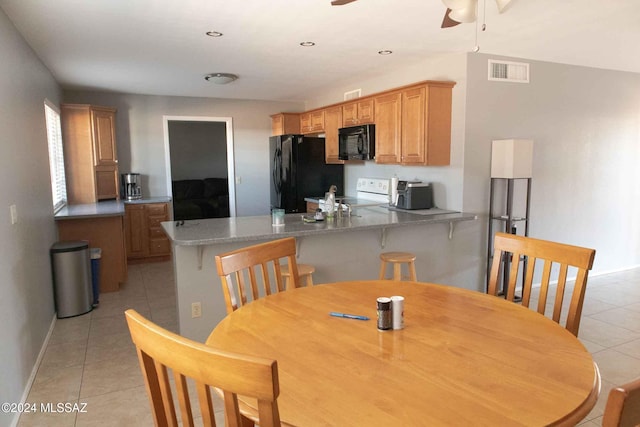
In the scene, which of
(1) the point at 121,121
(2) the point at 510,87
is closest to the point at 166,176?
(1) the point at 121,121

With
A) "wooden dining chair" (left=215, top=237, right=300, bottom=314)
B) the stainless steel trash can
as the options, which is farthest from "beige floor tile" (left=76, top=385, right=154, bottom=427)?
the stainless steel trash can

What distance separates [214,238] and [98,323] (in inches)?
66.5

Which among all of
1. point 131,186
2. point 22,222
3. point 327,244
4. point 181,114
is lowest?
point 327,244

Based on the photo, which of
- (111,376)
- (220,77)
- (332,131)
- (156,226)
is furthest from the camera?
(156,226)

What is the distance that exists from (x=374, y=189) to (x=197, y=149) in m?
3.06

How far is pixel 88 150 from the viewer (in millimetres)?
5578

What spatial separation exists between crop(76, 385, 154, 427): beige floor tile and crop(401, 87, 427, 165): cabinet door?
2991 mm

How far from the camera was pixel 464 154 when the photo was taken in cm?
405

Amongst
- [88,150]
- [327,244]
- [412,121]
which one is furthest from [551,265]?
[88,150]

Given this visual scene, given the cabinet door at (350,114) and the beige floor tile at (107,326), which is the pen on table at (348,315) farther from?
the cabinet door at (350,114)

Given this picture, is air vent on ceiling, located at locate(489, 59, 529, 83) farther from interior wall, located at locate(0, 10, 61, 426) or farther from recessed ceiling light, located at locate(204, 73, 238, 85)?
interior wall, located at locate(0, 10, 61, 426)

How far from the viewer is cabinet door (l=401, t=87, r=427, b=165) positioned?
4027 mm

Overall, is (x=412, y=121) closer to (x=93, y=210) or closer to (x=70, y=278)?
(x=70, y=278)

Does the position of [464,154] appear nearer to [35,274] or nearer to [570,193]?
[570,193]
